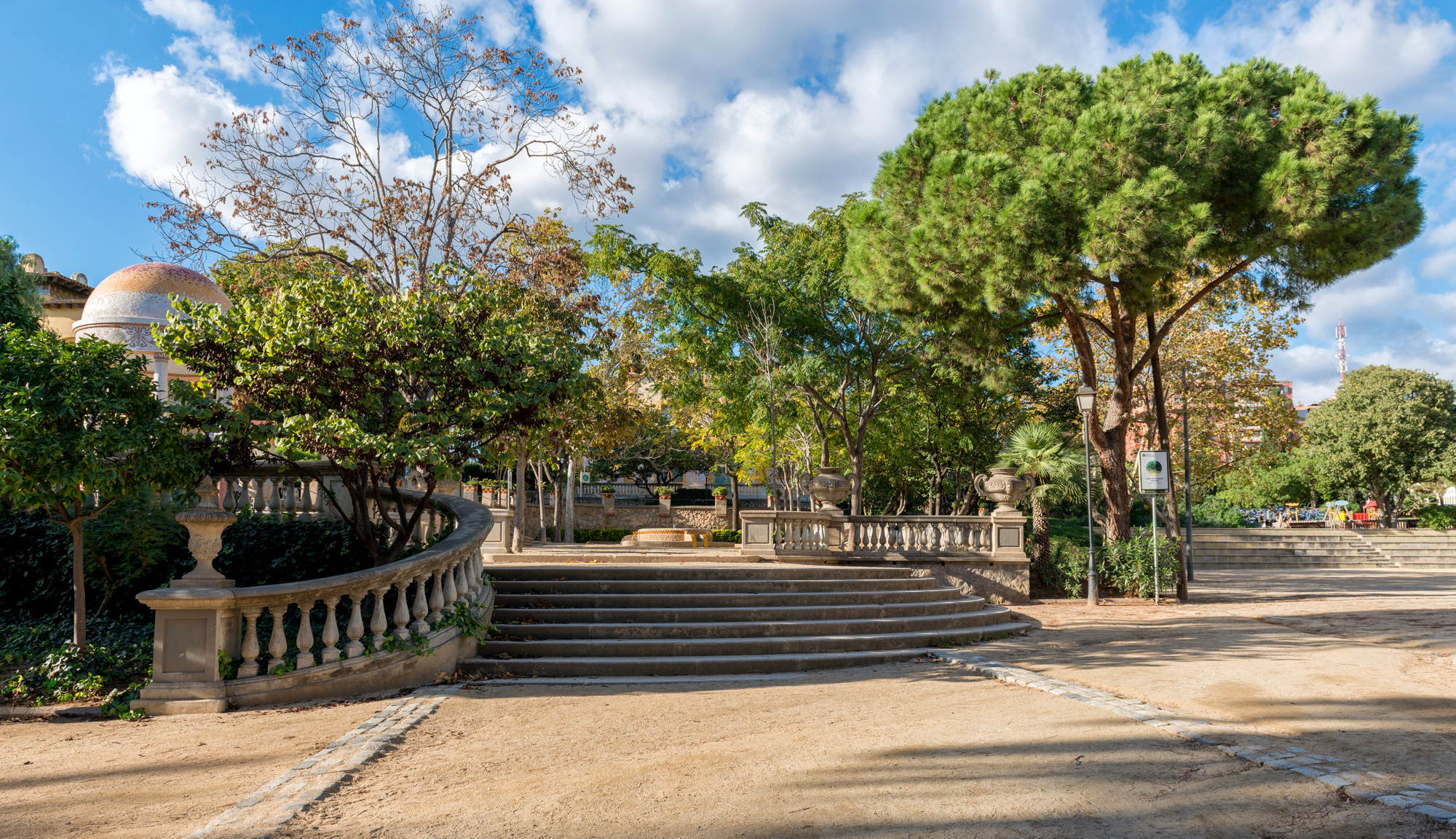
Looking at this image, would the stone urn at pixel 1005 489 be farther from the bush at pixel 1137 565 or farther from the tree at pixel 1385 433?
the tree at pixel 1385 433

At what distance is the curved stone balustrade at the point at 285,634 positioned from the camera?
6484 millimetres

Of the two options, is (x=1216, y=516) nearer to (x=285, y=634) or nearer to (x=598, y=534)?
(x=598, y=534)

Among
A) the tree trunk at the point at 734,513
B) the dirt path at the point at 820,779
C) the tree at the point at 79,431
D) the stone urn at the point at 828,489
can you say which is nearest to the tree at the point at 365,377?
the tree at the point at 79,431

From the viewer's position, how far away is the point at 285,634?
739 cm

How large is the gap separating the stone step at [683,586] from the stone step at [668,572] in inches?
5.1

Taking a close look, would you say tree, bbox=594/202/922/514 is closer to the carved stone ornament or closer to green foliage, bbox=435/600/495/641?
green foliage, bbox=435/600/495/641

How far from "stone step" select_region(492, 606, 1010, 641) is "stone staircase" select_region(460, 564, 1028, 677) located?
0.04 ft

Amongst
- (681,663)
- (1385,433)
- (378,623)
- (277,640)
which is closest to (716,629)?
(681,663)

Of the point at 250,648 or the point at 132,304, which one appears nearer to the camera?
the point at 250,648

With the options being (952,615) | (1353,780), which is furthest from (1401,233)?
(1353,780)

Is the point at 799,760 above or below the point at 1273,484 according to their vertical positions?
below

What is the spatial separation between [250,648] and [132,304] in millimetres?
7451

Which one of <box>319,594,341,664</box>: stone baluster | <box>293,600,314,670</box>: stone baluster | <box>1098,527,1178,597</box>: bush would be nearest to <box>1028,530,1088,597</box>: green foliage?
<box>1098,527,1178,597</box>: bush

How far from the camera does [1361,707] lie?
6.61m
